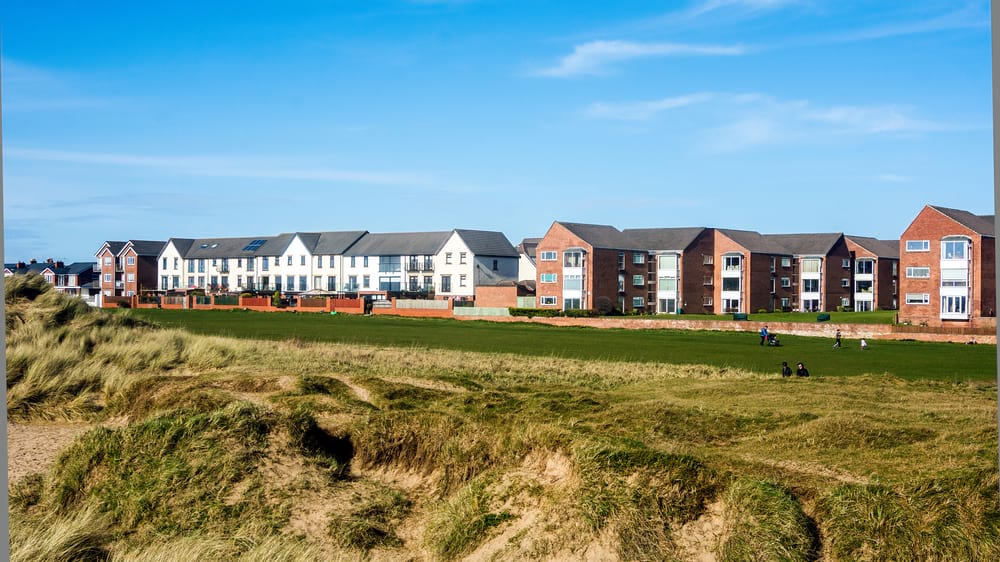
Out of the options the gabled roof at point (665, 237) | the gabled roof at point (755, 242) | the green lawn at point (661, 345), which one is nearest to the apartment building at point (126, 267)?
the green lawn at point (661, 345)

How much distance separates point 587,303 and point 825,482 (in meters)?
73.6

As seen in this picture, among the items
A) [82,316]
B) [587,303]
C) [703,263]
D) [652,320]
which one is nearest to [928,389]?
[82,316]

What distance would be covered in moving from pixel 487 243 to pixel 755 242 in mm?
31056

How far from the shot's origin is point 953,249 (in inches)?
2544

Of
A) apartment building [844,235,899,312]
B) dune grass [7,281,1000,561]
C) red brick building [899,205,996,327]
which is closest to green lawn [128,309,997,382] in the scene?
red brick building [899,205,996,327]

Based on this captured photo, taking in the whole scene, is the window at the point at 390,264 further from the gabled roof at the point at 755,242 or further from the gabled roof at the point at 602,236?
the gabled roof at the point at 755,242

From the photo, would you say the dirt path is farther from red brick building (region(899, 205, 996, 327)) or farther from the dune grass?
red brick building (region(899, 205, 996, 327))

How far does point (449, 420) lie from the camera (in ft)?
53.7

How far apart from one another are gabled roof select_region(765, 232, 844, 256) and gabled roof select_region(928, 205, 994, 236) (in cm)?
2958

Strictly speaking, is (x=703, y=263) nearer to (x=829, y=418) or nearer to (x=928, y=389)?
(x=928, y=389)

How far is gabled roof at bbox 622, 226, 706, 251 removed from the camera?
92.5m

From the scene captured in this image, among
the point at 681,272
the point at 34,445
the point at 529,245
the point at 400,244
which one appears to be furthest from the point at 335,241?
the point at 34,445

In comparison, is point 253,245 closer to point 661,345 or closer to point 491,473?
point 661,345

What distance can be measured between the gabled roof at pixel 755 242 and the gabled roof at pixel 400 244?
3306 cm
